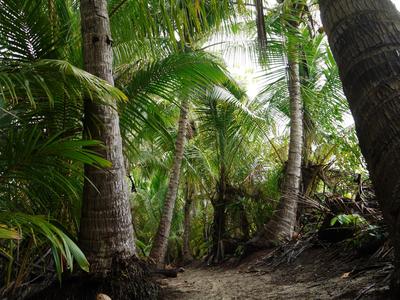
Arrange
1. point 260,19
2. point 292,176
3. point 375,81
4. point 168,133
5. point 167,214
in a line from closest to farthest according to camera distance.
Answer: point 375,81 → point 260,19 → point 168,133 → point 292,176 → point 167,214

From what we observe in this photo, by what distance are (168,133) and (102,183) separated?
122cm

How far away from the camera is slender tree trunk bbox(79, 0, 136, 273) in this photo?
258cm

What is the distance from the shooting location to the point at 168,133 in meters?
3.76

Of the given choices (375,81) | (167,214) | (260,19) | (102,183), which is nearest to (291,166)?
(167,214)

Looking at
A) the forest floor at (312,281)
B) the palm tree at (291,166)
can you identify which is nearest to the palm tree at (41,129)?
the forest floor at (312,281)

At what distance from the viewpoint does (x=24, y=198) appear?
2.76 meters

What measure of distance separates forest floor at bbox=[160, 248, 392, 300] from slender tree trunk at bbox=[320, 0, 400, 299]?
654mm

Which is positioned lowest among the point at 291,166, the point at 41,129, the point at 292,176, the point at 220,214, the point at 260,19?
the point at 220,214

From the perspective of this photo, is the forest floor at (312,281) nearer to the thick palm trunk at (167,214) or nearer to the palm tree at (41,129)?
the palm tree at (41,129)

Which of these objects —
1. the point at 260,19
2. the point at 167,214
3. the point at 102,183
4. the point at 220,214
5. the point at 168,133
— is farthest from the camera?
the point at 220,214

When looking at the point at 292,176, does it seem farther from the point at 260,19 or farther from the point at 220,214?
the point at 260,19

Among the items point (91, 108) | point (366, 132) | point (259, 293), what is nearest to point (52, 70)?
point (91, 108)

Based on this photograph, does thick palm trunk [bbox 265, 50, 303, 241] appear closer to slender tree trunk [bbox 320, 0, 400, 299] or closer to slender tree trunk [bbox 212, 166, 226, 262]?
slender tree trunk [bbox 212, 166, 226, 262]

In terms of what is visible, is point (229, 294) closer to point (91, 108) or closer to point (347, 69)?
point (91, 108)
